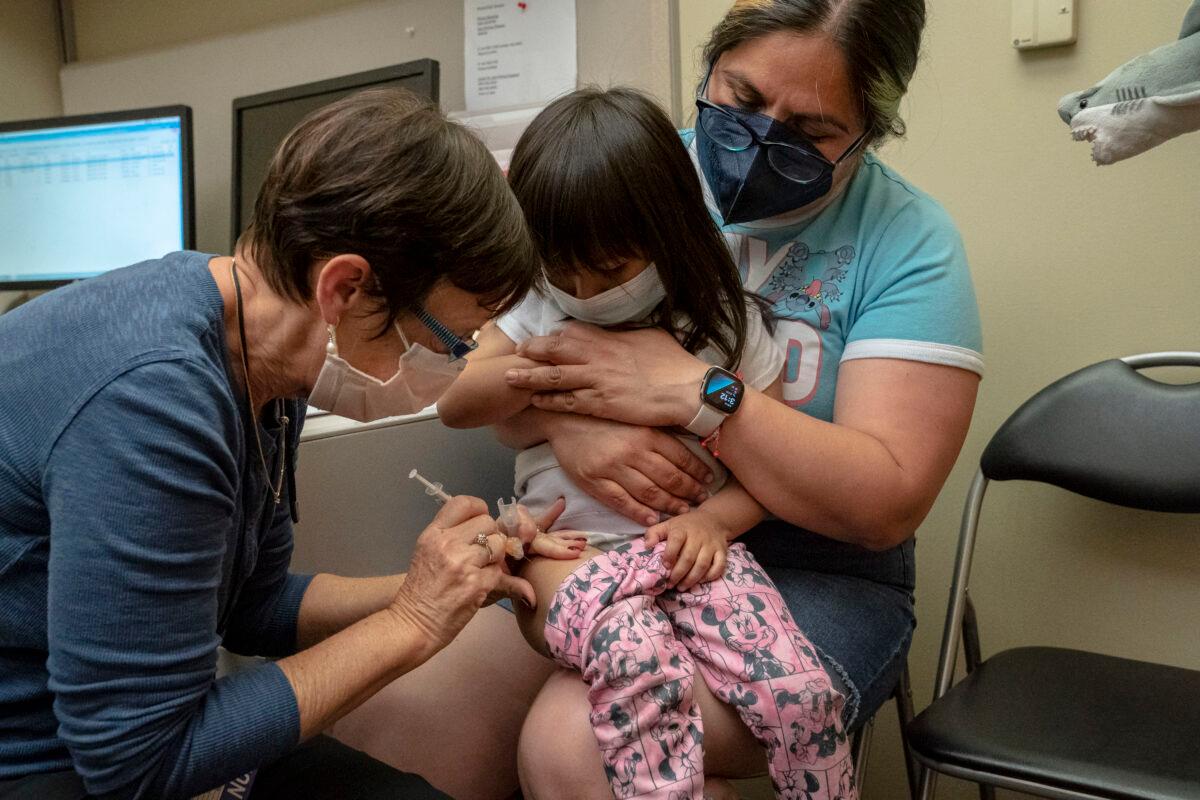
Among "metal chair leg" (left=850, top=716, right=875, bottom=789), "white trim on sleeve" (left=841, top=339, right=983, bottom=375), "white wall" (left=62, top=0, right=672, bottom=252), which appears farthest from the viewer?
"white wall" (left=62, top=0, right=672, bottom=252)

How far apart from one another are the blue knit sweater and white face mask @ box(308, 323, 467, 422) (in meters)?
0.08

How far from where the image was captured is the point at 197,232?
199cm

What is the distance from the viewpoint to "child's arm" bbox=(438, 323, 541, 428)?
1.07m

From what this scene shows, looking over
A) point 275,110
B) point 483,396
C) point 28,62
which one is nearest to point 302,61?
point 275,110

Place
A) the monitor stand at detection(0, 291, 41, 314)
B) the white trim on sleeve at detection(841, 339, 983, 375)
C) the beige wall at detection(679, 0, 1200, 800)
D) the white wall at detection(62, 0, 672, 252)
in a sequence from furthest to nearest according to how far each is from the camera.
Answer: the monitor stand at detection(0, 291, 41, 314), the white wall at detection(62, 0, 672, 252), the beige wall at detection(679, 0, 1200, 800), the white trim on sleeve at detection(841, 339, 983, 375)

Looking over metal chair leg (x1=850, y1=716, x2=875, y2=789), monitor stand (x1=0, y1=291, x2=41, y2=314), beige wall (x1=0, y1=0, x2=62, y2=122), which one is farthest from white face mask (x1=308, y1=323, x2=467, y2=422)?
beige wall (x1=0, y1=0, x2=62, y2=122)

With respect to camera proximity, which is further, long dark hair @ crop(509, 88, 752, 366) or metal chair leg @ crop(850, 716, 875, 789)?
metal chair leg @ crop(850, 716, 875, 789)

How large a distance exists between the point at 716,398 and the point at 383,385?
326 mm

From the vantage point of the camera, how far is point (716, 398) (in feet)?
3.21

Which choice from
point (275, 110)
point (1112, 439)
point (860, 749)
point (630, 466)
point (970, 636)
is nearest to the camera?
point (630, 466)

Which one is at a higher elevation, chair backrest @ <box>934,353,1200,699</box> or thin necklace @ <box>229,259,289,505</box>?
thin necklace @ <box>229,259,289,505</box>

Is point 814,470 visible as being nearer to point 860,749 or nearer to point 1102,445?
point 860,749

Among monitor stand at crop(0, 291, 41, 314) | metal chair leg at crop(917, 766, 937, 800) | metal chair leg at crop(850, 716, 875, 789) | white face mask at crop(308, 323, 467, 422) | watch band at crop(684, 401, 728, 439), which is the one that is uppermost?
white face mask at crop(308, 323, 467, 422)

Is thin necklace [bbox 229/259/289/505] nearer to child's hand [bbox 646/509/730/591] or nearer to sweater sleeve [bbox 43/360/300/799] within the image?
sweater sleeve [bbox 43/360/300/799]
